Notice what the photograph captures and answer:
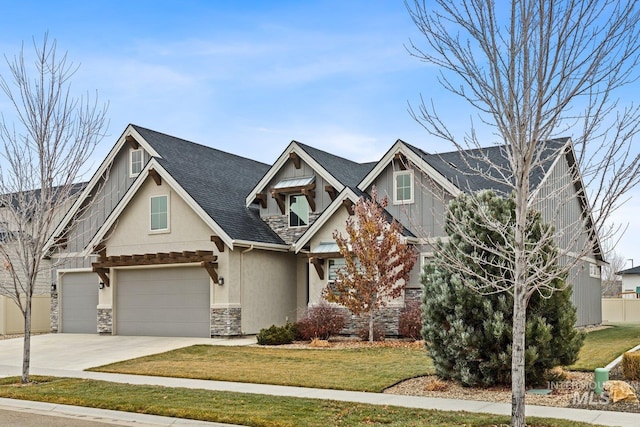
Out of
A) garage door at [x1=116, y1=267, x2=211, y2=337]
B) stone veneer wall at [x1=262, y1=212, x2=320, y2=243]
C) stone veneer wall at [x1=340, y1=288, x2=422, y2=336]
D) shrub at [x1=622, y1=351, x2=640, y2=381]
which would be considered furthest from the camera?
stone veneer wall at [x1=262, y1=212, x2=320, y2=243]

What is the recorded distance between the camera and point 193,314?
978 inches

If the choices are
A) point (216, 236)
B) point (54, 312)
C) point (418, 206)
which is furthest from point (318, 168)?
point (54, 312)

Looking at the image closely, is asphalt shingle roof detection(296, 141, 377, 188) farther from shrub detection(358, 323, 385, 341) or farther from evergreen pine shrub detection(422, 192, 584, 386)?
evergreen pine shrub detection(422, 192, 584, 386)

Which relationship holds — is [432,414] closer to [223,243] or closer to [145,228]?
[223,243]

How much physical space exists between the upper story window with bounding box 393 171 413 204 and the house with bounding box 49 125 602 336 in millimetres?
36

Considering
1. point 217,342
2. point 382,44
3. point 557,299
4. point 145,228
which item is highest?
point 382,44

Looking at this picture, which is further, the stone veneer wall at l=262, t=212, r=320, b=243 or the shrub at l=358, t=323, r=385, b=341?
the stone veneer wall at l=262, t=212, r=320, b=243

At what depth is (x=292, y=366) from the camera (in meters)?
16.3

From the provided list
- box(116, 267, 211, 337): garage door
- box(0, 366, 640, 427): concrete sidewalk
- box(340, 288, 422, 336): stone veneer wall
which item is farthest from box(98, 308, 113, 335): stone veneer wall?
box(0, 366, 640, 427): concrete sidewalk

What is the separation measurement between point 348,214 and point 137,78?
10.00 meters

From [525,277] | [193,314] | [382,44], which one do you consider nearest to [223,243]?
[193,314]

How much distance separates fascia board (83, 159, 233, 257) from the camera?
2404 cm

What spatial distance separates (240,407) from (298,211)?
1602cm

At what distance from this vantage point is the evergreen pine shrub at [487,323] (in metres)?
12.2
